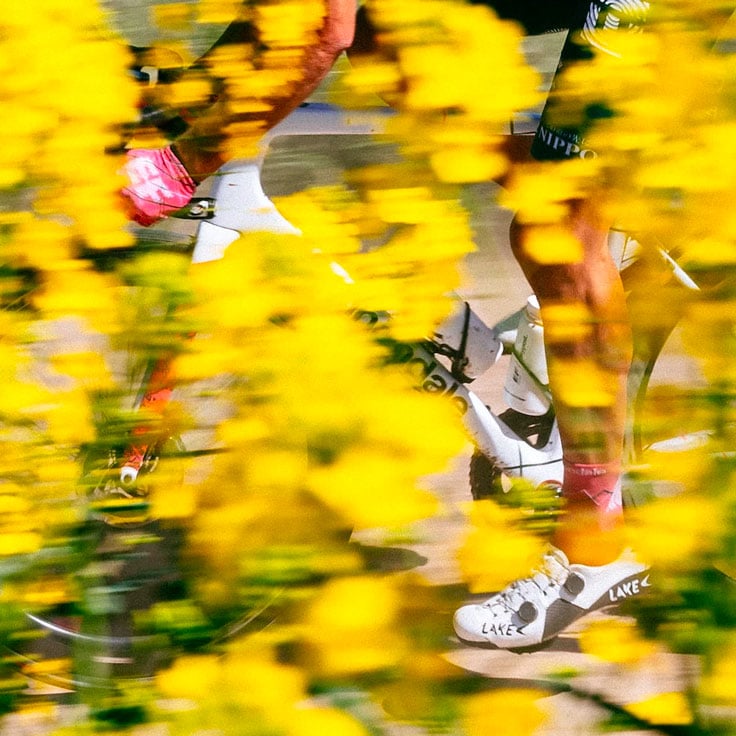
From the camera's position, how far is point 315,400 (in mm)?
633

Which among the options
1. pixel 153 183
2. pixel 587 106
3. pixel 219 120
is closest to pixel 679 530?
pixel 587 106

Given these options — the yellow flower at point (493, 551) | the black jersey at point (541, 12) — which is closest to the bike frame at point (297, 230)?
the yellow flower at point (493, 551)

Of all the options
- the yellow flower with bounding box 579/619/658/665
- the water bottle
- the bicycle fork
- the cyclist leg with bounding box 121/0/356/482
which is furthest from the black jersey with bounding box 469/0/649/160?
the water bottle

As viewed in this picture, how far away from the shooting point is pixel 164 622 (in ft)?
2.32

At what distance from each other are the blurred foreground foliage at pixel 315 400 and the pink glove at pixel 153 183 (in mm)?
185

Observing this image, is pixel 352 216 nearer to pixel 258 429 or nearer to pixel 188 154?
pixel 258 429

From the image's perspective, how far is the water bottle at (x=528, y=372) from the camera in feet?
7.65

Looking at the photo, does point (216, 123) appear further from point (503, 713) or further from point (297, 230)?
point (503, 713)

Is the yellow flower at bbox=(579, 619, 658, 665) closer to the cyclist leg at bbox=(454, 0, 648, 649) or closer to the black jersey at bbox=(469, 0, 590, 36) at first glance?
the cyclist leg at bbox=(454, 0, 648, 649)

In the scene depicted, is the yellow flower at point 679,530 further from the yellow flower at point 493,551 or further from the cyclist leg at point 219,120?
the cyclist leg at point 219,120

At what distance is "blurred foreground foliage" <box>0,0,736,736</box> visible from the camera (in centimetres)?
65

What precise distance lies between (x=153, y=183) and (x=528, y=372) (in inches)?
57.6

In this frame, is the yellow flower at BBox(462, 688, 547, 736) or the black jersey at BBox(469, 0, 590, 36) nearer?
the yellow flower at BBox(462, 688, 547, 736)

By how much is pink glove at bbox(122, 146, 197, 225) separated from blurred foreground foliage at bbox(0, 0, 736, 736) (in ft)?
0.61
